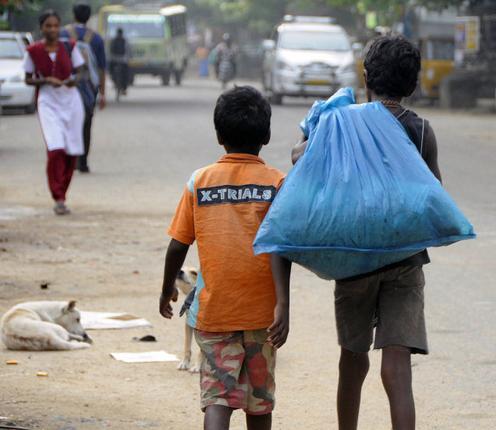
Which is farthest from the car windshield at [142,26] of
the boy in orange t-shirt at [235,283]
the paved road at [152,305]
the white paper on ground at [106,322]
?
the boy in orange t-shirt at [235,283]

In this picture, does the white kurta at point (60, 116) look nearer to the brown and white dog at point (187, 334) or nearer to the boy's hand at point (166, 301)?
the brown and white dog at point (187, 334)

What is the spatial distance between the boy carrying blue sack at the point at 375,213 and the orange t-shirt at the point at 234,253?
0.40ft

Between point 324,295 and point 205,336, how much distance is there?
13.0 ft

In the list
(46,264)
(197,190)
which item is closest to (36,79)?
(46,264)

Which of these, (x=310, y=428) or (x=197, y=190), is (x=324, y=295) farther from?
(x=197, y=190)

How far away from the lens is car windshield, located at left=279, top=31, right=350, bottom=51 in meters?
30.0

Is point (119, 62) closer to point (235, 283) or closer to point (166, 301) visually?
point (166, 301)

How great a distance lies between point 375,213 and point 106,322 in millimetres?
3439

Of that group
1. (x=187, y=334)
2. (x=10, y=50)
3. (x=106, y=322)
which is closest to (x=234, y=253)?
(x=187, y=334)

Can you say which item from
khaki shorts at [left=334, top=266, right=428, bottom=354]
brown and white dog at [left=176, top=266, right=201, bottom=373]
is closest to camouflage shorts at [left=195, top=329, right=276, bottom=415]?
khaki shorts at [left=334, top=266, right=428, bottom=354]

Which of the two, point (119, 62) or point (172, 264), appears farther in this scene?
point (119, 62)

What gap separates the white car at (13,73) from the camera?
26.6 metres

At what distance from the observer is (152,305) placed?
7594 mm

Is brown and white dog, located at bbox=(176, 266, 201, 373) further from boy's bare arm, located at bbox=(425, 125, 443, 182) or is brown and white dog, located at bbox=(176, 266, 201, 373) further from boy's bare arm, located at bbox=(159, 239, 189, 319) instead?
boy's bare arm, located at bbox=(425, 125, 443, 182)
